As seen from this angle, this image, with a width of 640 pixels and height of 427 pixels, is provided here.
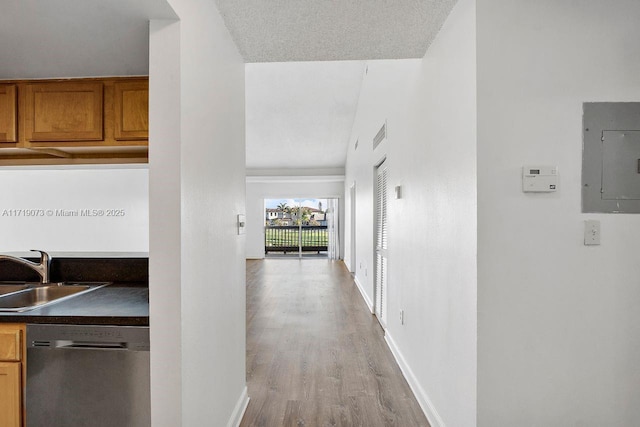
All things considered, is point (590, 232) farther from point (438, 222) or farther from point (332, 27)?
point (332, 27)

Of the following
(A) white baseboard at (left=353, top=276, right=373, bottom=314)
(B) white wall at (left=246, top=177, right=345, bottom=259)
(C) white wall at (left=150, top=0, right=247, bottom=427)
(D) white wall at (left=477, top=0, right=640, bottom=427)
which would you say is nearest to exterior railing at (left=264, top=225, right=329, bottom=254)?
(B) white wall at (left=246, top=177, right=345, bottom=259)

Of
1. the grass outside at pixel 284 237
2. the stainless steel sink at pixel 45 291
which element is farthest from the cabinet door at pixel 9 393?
the grass outside at pixel 284 237

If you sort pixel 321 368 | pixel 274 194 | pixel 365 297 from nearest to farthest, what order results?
pixel 321 368 → pixel 365 297 → pixel 274 194

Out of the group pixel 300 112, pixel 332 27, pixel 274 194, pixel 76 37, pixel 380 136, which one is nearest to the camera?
pixel 76 37

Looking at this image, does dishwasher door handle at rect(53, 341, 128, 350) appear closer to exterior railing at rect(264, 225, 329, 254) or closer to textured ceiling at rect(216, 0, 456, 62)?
textured ceiling at rect(216, 0, 456, 62)

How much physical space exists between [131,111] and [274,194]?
29.2 ft

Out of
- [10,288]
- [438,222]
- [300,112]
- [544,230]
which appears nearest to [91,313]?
[10,288]

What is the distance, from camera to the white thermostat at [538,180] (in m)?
1.59

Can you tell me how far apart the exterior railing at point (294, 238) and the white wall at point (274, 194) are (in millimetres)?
763

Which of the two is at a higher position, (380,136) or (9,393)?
(380,136)

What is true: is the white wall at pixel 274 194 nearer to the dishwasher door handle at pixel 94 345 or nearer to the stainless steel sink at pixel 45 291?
the stainless steel sink at pixel 45 291

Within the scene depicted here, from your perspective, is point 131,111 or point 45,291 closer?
point 131,111

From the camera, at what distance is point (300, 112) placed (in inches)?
292

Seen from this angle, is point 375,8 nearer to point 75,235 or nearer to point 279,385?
point 75,235
